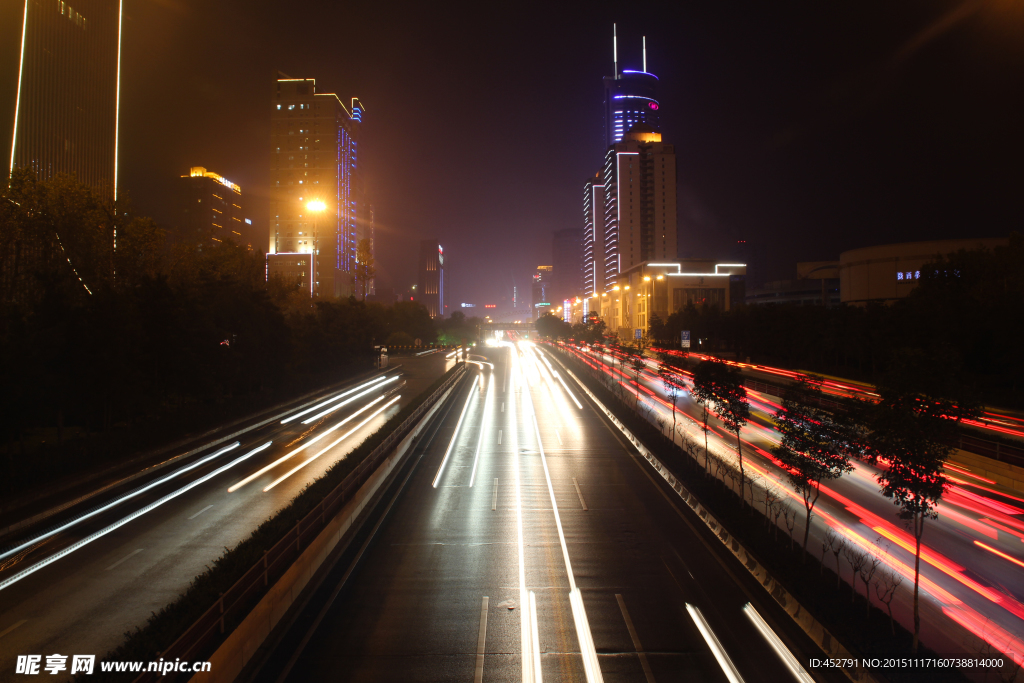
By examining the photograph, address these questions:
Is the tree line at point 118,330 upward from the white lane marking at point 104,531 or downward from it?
upward

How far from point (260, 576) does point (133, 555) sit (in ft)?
16.3

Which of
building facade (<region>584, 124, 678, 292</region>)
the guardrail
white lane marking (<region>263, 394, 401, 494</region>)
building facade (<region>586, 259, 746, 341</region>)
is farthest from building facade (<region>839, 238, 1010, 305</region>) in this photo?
the guardrail

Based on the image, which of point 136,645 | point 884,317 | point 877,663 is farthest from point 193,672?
point 884,317

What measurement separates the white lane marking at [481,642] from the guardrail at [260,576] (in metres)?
3.44

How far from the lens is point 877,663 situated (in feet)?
22.4

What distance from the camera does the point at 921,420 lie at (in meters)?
7.64

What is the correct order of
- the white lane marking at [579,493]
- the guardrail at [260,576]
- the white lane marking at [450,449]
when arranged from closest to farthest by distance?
the guardrail at [260,576] < the white lane marking at [579,493] < the white lane marking at [450,449]

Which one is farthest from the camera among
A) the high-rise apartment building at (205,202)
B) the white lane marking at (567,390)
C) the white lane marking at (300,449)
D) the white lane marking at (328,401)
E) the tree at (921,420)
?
the high-rise apartment building at (205,202)

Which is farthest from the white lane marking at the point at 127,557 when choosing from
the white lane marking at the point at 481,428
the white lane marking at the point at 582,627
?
the white lane marking at the point at 582,627

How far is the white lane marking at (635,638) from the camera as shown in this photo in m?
7.02

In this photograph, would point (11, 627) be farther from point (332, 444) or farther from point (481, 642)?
point (332, 444)

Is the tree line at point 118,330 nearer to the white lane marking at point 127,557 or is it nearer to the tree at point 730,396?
the white lane marking at point 127,557

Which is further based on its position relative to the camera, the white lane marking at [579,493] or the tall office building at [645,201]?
the tall office building at [645,201]

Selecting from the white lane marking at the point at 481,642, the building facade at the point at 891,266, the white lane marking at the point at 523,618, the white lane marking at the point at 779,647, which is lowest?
the white lane marking at the point at 523,618
